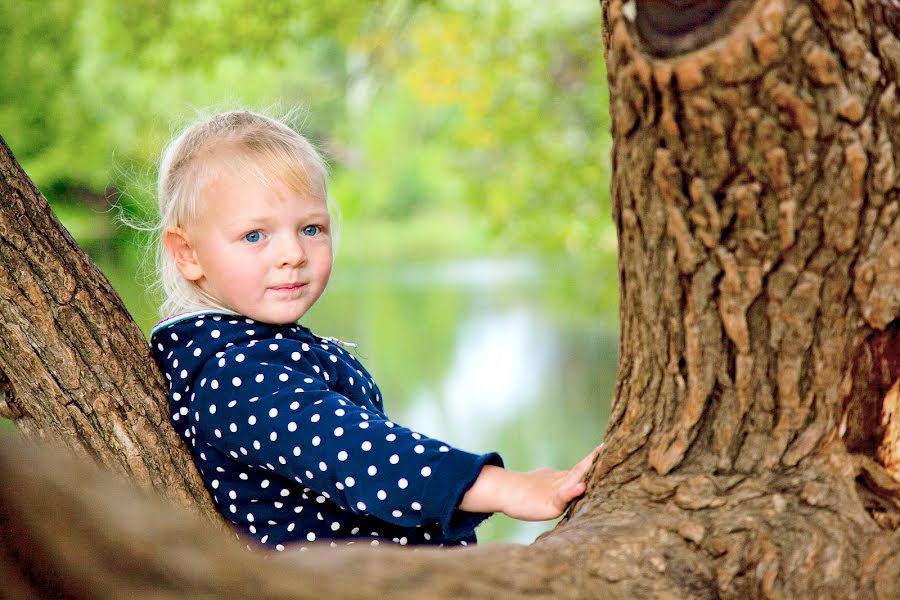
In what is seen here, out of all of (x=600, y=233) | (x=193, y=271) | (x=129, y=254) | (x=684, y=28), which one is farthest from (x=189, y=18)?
(x=684, y=28)

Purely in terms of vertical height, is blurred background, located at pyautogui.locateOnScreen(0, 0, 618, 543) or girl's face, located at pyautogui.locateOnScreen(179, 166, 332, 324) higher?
blurred background, located at pyautogui.locateOnScreen(0, 0, 618, 543)

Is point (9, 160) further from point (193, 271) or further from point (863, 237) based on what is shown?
point (863, 237)

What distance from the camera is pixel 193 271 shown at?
1810 mm

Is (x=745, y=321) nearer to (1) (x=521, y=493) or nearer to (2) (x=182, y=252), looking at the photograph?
(1) (x=521, y=493)

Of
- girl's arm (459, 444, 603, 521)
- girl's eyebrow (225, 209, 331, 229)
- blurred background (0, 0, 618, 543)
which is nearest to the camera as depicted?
girl's arm (459, 444, 603, 521)

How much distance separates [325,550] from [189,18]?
550 centimetres

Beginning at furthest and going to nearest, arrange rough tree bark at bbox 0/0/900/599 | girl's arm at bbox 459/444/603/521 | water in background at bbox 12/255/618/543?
water in background at bbox 12/255/618/543 < girl's arm at bbox 459/444/603/521 < rough tree bark at bbox 0/0/900/599

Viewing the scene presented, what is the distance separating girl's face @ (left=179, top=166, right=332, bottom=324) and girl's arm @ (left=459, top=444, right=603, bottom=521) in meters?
0.51

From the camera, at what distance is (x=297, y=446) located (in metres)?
1.50

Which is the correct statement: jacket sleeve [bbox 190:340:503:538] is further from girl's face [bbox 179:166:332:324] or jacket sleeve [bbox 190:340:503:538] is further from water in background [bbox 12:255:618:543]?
water in background [bbox 12:255:618:543]

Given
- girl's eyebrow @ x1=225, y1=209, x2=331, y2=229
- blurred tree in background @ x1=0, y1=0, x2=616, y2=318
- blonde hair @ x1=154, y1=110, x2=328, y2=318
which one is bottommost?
girl's eyebrow @ x1=225, y1=209, x2=331, y2=229

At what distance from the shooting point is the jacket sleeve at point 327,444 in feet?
4.68

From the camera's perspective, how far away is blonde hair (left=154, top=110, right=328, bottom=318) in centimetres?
176

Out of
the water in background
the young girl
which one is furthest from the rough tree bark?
the water in background
